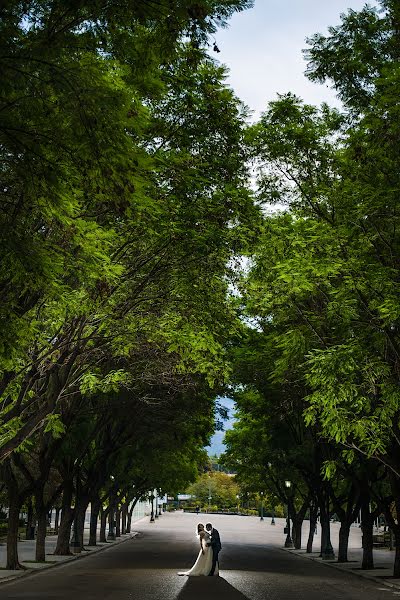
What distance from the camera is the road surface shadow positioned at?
1609 centimetres

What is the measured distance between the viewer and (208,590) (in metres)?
17.8

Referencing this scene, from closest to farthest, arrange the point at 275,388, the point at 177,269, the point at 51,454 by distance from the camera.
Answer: the point at 177,269, the point at 51,454, the point at 275,388

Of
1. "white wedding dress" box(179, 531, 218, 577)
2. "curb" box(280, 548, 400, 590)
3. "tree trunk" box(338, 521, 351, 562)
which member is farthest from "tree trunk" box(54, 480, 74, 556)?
"tree trunk" box(338, 521, 351, 562)

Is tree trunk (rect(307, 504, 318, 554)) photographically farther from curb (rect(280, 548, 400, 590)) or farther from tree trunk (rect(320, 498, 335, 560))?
tree trunk (rect(320, 498, 335, 560))

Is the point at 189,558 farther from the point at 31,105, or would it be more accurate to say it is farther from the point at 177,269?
the point at 31,105

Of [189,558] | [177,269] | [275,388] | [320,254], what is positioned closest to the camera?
[177,269]

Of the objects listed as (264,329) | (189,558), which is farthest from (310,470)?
(264,329)

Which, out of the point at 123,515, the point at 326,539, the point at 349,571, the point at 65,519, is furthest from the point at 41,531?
the point at 123,515

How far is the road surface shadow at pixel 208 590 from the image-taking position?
1609 cm

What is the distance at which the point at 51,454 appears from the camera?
86.8 feet

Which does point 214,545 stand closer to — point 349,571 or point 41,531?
point 349,571

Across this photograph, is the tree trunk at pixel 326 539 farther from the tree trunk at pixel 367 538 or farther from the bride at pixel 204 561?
the bride at pixel 204 561

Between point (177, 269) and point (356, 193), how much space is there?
4249mm

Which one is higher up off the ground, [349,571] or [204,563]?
[204,563]
